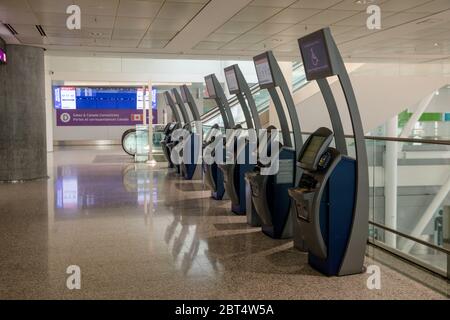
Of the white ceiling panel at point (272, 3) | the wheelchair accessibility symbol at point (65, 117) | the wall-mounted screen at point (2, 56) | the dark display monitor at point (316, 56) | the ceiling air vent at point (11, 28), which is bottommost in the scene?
the dark display monitor at point (316, 56)

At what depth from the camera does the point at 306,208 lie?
3.89m

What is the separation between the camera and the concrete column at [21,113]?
365 inches

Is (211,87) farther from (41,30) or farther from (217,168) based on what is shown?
(41,30)

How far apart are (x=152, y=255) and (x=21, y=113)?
237 inches

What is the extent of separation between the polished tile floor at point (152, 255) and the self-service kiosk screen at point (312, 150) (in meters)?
0.88

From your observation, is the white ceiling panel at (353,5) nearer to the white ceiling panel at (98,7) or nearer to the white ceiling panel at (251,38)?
the white ceiling panel at (251,38)

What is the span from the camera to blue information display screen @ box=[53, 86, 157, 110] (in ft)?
65.8

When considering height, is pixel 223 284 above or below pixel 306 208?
below

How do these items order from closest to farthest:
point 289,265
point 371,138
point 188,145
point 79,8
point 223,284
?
point 223,284
point 289,265
point 371,138
point 79,8
point 188,145

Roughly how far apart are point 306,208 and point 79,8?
4.65 m

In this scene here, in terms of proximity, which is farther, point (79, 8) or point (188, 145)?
point (188, 145)

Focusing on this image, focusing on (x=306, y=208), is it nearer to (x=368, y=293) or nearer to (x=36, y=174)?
(x=368, y=293)

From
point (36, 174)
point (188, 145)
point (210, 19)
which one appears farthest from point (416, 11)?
point (36, 174)
